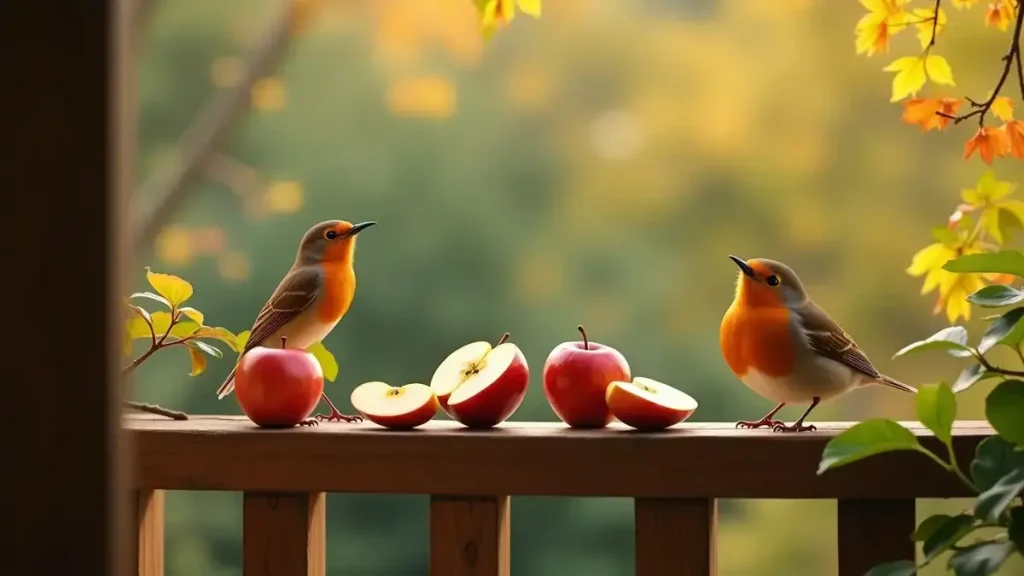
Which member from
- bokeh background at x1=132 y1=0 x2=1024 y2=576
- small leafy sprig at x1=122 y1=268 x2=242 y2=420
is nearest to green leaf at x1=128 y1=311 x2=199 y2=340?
small leafy sprig at x1=122 y1=268 x2=242 y2=420


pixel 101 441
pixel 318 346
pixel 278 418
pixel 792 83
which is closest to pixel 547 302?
pixel 792 83

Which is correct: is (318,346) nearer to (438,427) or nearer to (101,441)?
(438,427)

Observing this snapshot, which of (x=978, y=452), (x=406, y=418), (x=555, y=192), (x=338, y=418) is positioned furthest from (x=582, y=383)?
(x=555, y=192)

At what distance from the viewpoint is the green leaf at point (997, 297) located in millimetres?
1025

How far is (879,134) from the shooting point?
354 cm

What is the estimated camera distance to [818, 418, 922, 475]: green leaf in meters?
0.92

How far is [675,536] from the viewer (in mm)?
1114

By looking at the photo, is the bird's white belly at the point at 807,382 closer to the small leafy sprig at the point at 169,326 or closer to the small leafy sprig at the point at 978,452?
the small leafy sprig at the point at 978,452

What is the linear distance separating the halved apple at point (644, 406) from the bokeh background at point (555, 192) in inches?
79.1

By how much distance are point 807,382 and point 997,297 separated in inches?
9.2

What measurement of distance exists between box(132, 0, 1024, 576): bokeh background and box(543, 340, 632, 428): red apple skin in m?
1.95

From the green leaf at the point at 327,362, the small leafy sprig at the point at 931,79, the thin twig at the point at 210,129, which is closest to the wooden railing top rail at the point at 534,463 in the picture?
the green leaf at the point at 327,362

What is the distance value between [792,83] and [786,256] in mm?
619

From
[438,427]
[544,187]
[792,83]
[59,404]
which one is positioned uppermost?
[792,83]
